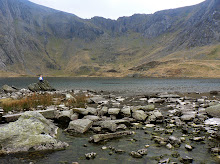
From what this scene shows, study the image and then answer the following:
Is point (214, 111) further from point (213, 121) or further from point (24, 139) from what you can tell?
point (24, 139)

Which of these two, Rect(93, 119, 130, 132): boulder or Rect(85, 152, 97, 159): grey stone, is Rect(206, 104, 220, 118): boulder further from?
Rect(85, 152, 97, 159): grey stone

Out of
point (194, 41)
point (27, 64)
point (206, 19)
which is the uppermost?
point (206, 19)

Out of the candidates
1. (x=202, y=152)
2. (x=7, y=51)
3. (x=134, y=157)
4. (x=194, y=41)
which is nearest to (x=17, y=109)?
(x=134, y=157)

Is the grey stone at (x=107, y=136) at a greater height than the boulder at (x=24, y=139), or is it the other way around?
the boulder at (x=24, y=139)

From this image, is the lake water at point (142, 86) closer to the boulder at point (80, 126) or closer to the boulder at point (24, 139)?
the boulder at point (80, 126)

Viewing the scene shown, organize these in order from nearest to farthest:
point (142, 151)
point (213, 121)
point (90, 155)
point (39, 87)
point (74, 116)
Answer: point (90, 155), point (142, 151), point (213, 121), point (74, 116), point (39, 87)

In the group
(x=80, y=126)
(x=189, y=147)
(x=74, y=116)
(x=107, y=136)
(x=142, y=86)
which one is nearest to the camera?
(x=189, y=147)

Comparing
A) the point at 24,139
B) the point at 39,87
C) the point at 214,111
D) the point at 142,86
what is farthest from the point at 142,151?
the point at 142,86

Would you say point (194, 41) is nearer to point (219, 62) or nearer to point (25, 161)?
point (219, 62)

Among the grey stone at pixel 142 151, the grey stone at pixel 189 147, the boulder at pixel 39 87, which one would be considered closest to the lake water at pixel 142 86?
the boulder at pixel 39 87

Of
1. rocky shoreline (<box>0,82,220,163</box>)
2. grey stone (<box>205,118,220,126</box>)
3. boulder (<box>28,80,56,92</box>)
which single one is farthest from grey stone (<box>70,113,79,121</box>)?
boulder (<box>28,80,56,92</box>)

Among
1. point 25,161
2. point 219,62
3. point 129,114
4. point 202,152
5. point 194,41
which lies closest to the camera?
point 25,161

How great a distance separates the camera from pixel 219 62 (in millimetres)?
117750

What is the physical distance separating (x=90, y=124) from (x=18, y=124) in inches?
186
